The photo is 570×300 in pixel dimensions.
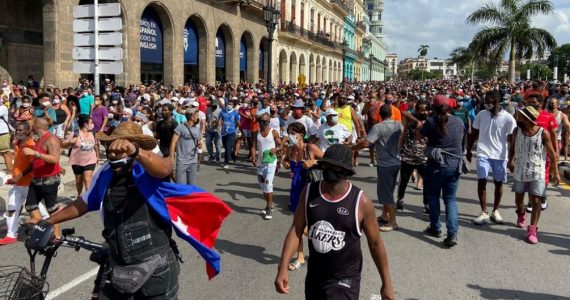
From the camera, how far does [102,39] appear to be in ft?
35.4

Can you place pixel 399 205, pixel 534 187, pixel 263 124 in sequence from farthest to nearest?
pixel 263 124 → pixel 399 205 → pixel 534 187

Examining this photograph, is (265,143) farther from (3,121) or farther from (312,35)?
(312,35)

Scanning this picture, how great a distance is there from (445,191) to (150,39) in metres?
19.0

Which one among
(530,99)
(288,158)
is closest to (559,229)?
(530,99)

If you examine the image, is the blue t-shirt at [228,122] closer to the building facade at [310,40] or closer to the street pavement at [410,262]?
the street pavement at [410,262]

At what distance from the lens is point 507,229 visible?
6551 millimetres

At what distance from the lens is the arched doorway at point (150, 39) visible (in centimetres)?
2161

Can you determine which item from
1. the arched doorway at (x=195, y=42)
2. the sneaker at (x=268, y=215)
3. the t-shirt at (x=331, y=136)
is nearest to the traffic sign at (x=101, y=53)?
the sneaker at (x=268, y=215)

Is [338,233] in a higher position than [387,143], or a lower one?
lower

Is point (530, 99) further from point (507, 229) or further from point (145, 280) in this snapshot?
point (145, 280)

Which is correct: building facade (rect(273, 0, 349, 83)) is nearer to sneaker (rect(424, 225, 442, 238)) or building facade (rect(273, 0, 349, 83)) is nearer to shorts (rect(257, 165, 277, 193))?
shorts (rect(257, 165, 277, 193))

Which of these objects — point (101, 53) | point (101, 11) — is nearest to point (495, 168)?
point (101, 53)

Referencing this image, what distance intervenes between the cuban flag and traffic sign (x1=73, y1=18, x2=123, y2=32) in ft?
28.0

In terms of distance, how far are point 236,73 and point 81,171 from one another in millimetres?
24284
